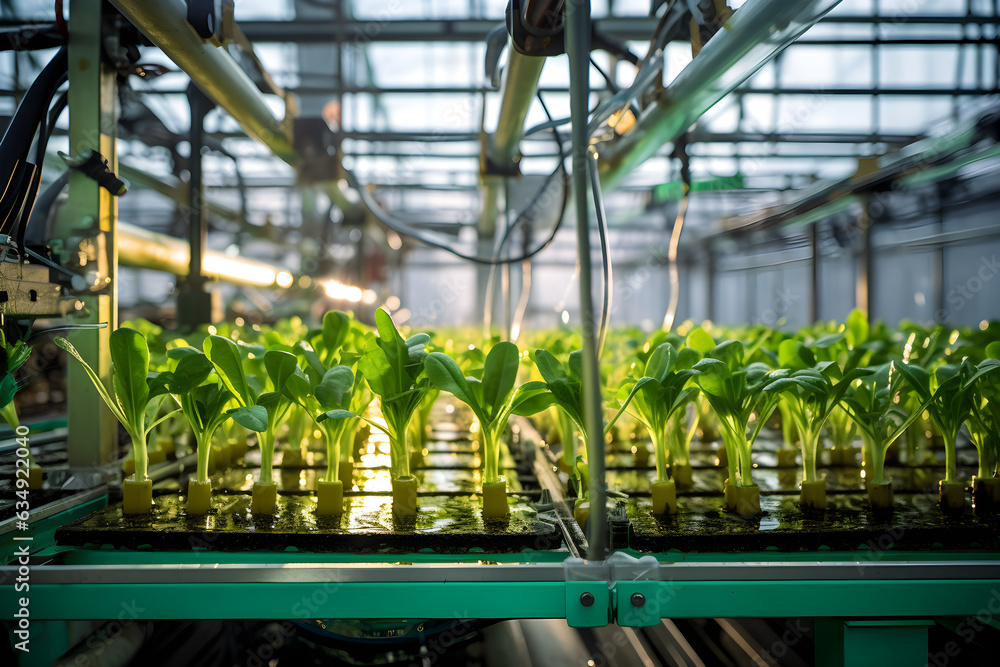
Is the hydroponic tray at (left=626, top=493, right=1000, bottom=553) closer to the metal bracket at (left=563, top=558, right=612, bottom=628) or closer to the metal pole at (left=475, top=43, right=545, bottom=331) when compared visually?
the metal bracket at (left=563, top=558, right=612, bottom=628)

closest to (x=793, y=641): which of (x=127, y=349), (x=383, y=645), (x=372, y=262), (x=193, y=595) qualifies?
(x=383, y=645)

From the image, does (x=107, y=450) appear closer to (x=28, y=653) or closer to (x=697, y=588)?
(x=28, y=653)

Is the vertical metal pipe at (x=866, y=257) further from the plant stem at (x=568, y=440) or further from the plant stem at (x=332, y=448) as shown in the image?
the plant stem at (x=332, y=448)

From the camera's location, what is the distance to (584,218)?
1.98ft

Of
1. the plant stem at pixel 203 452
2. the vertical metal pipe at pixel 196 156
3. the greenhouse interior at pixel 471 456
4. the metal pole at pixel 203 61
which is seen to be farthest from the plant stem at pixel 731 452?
the vertical metal pipe at pixel 196 156

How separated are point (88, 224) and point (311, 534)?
71 cm

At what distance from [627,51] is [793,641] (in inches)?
48.6

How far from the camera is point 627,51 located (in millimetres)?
1103

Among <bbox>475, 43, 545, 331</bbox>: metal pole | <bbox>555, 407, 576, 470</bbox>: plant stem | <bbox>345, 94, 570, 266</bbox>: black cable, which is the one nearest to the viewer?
<bbox>475, 43, 545, 331</bbox>: metal pole

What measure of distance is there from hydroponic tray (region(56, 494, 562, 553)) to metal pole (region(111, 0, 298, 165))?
0.75m

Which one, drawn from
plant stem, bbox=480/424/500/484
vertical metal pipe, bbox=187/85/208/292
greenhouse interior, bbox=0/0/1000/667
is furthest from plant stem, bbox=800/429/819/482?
vertical metal pipe, bbox=187/85/208/292

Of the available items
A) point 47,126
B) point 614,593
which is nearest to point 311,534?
point 614,593

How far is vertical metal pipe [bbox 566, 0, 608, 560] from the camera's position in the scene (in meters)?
0.59

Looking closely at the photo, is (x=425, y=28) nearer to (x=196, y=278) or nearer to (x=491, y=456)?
(x=196, y=278)
